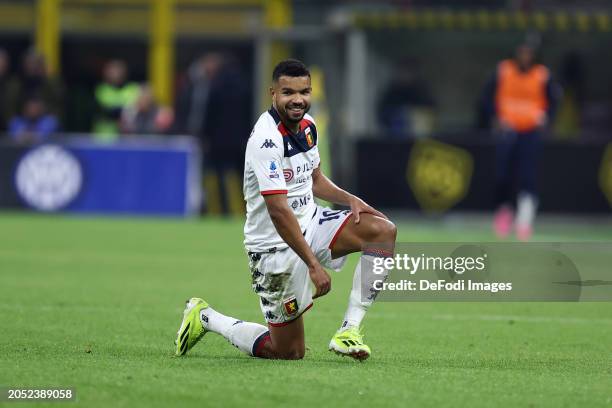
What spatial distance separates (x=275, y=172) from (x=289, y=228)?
336 millimetres

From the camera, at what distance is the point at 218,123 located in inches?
887

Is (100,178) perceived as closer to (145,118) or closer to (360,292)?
(145,118)

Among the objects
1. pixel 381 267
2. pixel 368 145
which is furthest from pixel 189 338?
pixel 368 145

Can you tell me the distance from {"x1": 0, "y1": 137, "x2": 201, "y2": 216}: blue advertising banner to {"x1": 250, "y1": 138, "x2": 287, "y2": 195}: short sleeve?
13391 mm

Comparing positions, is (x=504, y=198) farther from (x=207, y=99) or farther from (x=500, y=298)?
(x=500, y=298)

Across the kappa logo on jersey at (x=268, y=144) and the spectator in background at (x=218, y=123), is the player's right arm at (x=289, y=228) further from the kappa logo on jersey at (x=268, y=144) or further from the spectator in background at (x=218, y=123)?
the spectator in background at (x=218, y=123)

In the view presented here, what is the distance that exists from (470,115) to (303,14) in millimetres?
3741

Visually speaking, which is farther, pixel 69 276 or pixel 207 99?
pixel 207 99

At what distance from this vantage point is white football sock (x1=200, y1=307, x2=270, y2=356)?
8.04 meters

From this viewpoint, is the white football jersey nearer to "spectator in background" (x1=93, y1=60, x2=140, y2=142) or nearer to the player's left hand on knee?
the player's left hand on knee

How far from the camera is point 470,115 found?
24.9 metres

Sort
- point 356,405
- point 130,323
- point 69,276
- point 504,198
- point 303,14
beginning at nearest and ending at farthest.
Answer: point 356,405
point 130,323
point 69,276
point 504,198
point 303,14

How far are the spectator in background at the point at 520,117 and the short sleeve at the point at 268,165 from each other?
33.4 feet

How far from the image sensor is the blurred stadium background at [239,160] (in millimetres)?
8891
